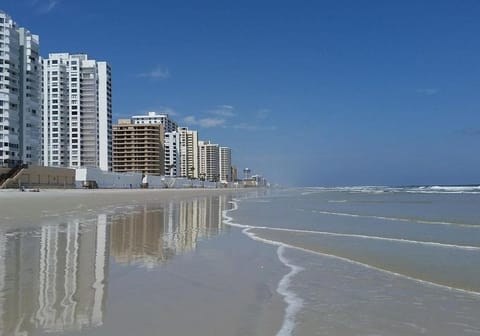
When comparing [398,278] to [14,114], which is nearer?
[398,278]

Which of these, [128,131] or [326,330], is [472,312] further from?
[128,131]

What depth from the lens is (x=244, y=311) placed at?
5.77m

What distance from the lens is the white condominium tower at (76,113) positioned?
115375 mm

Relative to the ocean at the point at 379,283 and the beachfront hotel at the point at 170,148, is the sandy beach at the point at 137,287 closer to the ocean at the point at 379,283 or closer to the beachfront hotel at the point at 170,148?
the ocean at the point at 379,283

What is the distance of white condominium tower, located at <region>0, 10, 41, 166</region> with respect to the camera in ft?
264

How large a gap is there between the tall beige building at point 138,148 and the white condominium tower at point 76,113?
70.4 ft

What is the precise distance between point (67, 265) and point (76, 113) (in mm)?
117237

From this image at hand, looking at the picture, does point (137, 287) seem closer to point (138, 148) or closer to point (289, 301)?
point (289, 301)

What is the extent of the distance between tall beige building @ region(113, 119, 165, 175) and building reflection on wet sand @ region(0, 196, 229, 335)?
5117 inches

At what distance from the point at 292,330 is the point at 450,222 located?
1688cm

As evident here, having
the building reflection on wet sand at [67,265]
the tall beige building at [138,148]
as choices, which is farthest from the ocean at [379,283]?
the tall beige building at [138,148]

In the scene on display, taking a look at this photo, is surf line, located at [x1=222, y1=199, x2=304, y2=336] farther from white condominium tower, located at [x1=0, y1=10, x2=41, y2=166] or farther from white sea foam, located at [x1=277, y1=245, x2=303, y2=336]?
white condominium tower, located at [x1=0, y1=10, x2=41, y2=166]

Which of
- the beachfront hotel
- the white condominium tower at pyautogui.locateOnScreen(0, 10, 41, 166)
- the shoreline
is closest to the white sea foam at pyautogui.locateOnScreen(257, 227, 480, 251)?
the shoreline

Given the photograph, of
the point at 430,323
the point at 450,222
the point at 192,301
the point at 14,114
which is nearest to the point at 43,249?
the point at 192,301
